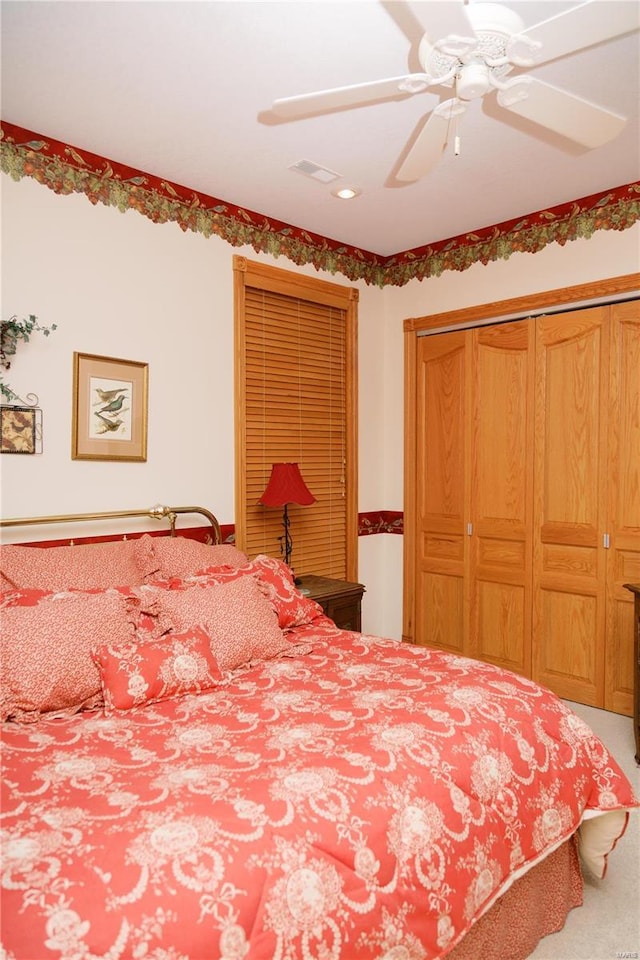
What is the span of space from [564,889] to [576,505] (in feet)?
7.25

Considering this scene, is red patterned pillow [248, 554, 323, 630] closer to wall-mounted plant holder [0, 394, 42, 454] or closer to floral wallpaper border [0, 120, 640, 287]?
wall-mounted plant holder [0, 394, 42, 454]

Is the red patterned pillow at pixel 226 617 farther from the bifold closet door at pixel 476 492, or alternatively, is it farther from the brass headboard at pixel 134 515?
the bifold closet door at pixel 476 492

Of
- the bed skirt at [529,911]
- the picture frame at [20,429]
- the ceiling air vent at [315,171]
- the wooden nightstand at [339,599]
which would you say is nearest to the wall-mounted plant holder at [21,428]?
the picture frame at [20,429]

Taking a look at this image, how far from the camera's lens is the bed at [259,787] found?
3.90 ft

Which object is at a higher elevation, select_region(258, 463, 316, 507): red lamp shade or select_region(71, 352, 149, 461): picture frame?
select_region(71, 352, 149, 461): picture frame

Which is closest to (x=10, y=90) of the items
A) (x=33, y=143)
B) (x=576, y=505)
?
(x=33, y=143)

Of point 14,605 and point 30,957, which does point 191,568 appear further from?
point 30,957

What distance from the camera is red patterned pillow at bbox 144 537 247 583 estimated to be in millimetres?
2861

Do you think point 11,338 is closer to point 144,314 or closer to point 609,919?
point 144,314

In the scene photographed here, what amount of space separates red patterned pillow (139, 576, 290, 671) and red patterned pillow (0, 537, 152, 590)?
0.24 meters

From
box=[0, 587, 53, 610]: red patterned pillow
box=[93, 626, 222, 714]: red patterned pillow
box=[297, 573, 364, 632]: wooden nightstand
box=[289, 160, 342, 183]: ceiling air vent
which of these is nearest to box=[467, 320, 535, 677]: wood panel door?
box=[297, 573, 364, 632]: wooden nightstand

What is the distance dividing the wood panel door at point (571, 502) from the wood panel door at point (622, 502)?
4 cm

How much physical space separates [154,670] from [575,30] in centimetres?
213

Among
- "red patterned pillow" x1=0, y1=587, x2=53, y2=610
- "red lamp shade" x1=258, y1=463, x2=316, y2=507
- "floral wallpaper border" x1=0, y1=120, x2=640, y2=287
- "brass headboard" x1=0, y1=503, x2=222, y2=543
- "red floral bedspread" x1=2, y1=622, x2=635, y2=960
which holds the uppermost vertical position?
"floral wallpaper border" x1=0, y1=120, x2=640, y2=287
